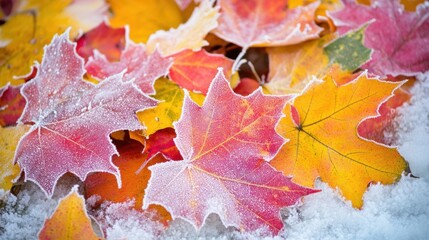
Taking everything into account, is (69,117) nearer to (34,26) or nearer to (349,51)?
(34,26)

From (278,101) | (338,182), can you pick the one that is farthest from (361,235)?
(278,101)

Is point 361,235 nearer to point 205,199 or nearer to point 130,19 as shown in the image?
point 205,199

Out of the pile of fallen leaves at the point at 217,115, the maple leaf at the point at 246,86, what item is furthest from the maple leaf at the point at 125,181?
the maple leaf at the point at 246,86

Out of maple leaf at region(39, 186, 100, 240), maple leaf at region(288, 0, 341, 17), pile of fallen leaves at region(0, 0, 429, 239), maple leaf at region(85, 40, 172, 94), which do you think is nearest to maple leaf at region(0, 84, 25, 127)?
pile of fallen leaves at region(0, 0, 429, 239)

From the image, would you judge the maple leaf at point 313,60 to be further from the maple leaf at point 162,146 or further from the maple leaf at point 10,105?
the maple leaf at point 10,105

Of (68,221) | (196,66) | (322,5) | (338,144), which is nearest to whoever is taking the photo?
(68,221)

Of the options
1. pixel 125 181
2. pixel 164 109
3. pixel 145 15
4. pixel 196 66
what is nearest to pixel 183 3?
pixel 145 15
